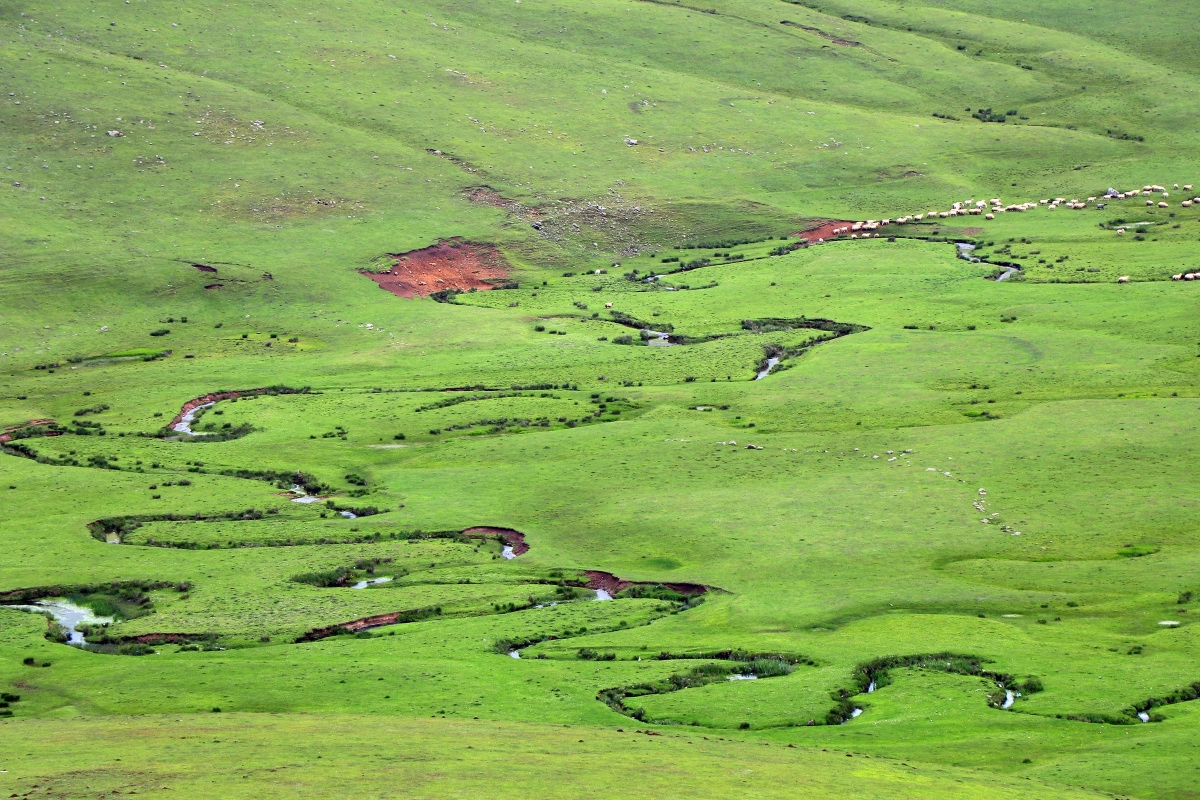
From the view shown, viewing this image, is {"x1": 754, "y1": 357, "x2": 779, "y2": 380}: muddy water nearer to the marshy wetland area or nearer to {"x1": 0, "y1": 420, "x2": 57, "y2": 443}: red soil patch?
the marshy wetland area

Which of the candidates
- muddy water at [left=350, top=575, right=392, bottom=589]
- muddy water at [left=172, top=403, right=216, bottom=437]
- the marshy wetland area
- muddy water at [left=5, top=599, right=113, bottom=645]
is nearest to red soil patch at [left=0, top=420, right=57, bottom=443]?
the marshy wetland area

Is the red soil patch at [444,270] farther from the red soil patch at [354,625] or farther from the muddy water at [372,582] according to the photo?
the red soil patch at [354,625]

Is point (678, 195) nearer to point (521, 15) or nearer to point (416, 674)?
point (521, 15)

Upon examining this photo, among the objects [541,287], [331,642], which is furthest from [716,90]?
[331,642]

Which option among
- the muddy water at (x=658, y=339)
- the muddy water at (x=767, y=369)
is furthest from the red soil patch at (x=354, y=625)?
the muddy water at (x=658, y=339)

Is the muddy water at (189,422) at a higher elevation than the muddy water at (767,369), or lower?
lower

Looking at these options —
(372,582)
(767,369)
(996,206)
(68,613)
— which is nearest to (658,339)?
(767,369)
